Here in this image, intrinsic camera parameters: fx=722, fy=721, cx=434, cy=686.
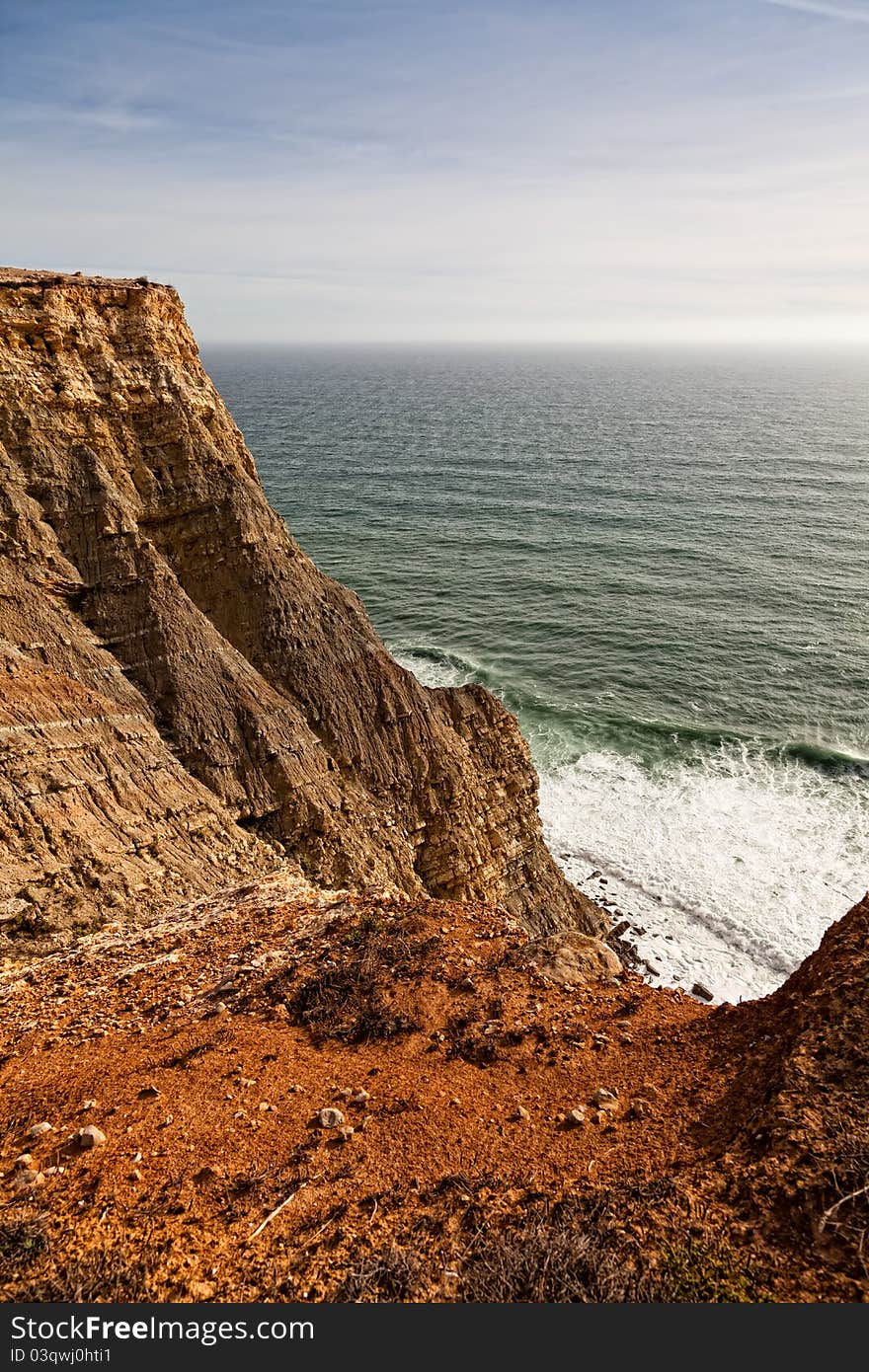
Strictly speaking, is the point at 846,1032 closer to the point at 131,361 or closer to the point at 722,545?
the point at 131,361

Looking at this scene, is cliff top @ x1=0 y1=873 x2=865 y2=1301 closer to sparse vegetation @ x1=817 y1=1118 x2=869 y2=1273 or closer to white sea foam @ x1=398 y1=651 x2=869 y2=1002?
sparse vegetation @ x1=817 y1=1118 x2=869 y2=1273

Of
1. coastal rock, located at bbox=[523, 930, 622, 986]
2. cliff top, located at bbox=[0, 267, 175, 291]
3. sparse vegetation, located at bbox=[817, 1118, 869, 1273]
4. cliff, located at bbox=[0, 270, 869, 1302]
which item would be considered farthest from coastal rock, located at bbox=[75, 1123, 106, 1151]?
cliff top, located at bbox=[0, 267, 175, 291]

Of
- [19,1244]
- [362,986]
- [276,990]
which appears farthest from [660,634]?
[19,1244]

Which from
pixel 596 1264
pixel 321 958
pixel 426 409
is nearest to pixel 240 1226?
pixel 596 1264

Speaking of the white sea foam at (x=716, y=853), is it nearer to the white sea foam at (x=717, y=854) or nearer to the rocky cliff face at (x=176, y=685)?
the white sea foam at (x=717, y=854)

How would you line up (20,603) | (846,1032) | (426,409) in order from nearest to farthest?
(846,1032) → (20,603) → (426,409)

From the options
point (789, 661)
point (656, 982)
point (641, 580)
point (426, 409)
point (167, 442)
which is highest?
point (426, 409)
